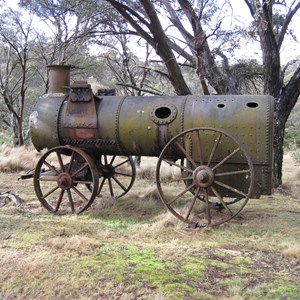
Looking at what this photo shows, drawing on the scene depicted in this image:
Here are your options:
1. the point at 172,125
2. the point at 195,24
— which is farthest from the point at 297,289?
the point at 195,24

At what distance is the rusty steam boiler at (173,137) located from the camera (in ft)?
18.2

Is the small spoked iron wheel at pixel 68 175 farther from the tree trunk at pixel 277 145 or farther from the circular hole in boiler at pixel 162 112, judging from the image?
the tree trunk at pixel 277 145

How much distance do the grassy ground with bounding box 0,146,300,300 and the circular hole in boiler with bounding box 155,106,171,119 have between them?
5.23 feet

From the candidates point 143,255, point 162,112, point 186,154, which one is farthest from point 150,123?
point 143,255

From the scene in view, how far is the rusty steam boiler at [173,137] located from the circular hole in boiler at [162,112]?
2 cm

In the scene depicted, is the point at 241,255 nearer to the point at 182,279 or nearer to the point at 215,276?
the point at 215,276

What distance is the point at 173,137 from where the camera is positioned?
5.91 metres

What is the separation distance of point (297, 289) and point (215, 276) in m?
0.78

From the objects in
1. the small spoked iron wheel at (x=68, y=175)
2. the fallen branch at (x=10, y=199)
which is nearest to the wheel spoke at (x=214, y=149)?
the small spoked iron wheel at (x=68, y=175)

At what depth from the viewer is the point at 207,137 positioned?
18.8 feet

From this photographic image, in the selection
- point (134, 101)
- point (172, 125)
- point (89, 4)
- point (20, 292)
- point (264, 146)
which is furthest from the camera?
point (89, 4)

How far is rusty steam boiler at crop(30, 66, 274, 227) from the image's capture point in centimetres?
555

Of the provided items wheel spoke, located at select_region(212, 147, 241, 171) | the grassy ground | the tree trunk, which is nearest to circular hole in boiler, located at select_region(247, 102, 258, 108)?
wheel spoke, located at select_region(212, 147, 241, 171)

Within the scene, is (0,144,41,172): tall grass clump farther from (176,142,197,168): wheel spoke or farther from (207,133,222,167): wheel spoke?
(207,133,222,167): wheel spoke
